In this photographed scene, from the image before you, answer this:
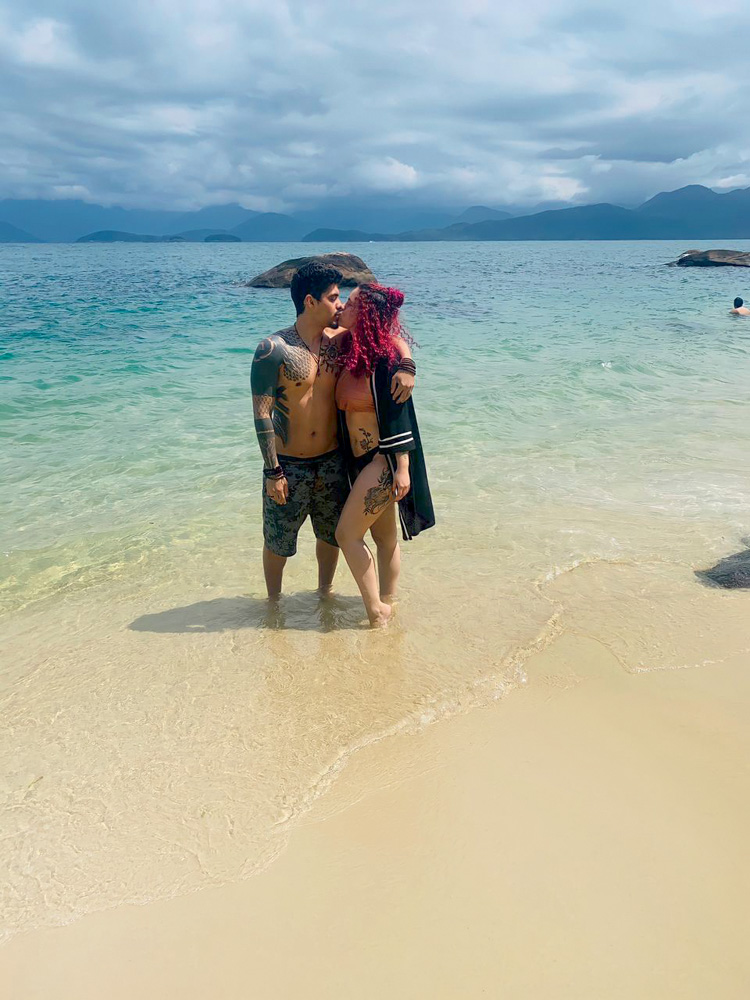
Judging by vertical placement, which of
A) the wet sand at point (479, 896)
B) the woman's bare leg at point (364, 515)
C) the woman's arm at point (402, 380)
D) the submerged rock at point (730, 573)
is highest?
the woman's arm at point (402, 380)

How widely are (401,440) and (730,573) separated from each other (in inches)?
101

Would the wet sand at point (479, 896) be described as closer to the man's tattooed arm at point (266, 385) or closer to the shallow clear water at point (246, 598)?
the shallow clear water at point (246, 598)

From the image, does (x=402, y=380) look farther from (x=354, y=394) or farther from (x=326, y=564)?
(x=326, y=564)

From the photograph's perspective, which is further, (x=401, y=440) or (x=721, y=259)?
(x=721, y=259)

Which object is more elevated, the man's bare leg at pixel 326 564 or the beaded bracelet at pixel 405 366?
the beaded bracelet at pixel 405 366

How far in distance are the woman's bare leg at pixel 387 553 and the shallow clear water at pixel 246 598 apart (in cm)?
19

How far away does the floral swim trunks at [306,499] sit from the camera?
14.1 ft

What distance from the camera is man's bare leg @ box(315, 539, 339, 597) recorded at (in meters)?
4.79

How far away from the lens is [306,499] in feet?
14.3

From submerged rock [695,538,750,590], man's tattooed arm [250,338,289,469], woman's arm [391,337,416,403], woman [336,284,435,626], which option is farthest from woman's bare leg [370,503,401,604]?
submerged rock [695,538,750,590]

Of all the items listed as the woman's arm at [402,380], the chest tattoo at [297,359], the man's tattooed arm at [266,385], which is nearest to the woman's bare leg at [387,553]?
the woman's arm at [402,380]

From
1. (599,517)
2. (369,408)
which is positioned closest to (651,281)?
(599,517)

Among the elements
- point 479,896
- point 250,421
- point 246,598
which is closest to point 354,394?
point 246,598

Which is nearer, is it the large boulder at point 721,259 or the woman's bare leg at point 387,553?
the woman's bare leg at point 387,553
